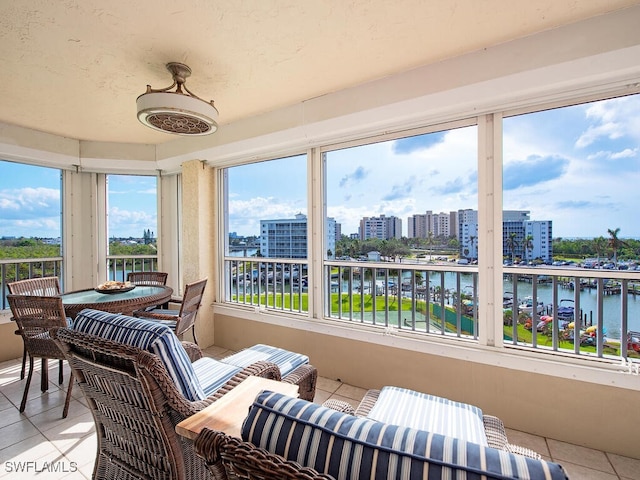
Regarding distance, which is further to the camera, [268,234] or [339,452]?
[268,234]

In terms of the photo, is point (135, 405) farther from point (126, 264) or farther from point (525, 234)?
point (126, 264)

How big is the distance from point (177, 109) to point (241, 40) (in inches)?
25.1

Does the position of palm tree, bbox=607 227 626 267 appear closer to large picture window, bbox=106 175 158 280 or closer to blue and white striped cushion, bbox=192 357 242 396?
blue and white striped cushion, bbox=192 357 242 396

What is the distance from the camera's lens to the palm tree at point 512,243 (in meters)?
2.18

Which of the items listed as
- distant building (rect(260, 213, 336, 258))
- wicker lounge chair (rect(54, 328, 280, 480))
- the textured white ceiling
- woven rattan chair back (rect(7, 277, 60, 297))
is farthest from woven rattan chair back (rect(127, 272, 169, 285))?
wicker lounge chair (rect(54, 328, 280, 480))

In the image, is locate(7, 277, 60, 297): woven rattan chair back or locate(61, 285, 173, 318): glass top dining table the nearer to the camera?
locate(61, 285, 173, 318): glass top dining table

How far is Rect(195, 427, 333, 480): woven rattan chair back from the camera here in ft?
1.85

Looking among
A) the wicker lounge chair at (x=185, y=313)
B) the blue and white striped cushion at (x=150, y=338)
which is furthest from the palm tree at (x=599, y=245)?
the wicker lounge chair at (x=185, y=313)

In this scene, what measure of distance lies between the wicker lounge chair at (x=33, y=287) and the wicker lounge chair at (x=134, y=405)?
2.05 metres

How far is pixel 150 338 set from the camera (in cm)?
117

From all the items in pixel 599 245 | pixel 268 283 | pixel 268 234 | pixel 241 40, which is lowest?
pixel 268 283

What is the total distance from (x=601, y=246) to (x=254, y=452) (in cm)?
251

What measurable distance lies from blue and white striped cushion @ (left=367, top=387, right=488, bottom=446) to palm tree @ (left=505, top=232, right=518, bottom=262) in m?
1.21

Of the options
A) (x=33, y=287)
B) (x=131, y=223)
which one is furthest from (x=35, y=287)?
(x=131, y=223)
